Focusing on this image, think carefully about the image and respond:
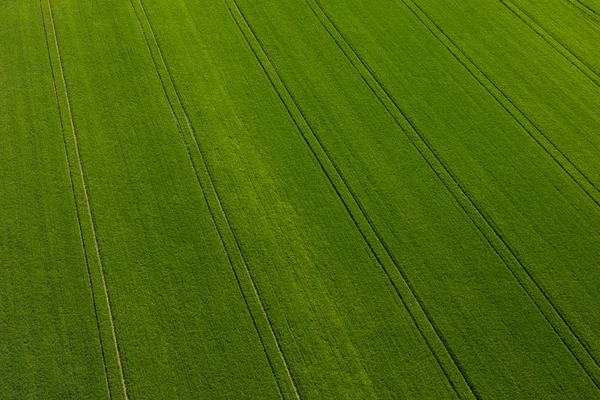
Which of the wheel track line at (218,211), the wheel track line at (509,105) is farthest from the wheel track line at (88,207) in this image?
the wheel track line at (509,105)

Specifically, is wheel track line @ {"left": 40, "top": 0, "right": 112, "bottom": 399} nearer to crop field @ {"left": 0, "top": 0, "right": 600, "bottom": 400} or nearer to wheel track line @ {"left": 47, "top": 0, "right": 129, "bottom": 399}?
crop field @ {"left": 0, "top": 0, "right": 600, "bottom": 400}

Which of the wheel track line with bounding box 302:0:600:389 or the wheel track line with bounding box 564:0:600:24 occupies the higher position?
the wheel track line with bounding box 564:0:600:24

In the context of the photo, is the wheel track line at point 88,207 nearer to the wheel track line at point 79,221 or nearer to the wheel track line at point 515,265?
the wheel track line at point 79,221

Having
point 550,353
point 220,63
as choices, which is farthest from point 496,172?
point 220,63

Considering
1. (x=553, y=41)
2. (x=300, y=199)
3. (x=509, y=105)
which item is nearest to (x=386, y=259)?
(x=300, y=199)

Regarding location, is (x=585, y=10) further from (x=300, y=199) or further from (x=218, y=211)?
(x=218, y=211)

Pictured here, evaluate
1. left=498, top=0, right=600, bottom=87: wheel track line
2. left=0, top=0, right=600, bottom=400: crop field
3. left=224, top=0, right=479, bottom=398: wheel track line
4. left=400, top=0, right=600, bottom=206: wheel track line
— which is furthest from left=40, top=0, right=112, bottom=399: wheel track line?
left=498, top=0, right=600, bottom=87: wheel track line

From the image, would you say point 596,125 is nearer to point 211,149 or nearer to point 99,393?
point 211,149
